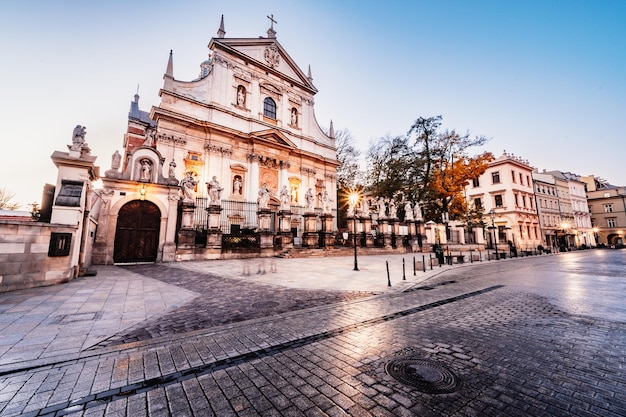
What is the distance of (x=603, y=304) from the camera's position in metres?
6.03

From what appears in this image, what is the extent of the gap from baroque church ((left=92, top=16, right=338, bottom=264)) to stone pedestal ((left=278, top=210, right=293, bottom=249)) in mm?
77

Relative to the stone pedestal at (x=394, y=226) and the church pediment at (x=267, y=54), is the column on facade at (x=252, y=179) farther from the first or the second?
the stone pedestal at (x=394, y=226)

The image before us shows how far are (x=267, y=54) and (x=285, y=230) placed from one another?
2417 centimetres

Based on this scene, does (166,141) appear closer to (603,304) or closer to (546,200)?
(603,304)

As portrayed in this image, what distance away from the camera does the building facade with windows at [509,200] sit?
38.5 meters

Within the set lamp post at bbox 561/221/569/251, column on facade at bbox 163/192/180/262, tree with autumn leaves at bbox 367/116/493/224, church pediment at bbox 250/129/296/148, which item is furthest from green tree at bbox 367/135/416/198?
lamp post at bbox 561/221/569/251

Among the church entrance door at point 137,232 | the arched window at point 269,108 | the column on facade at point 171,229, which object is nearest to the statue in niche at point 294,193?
the arched window at point 269,108

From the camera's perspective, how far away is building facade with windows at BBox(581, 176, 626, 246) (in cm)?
5238

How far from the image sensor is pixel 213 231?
15.8 metres

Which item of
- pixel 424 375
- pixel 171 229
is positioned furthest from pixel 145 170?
pixel 424 375

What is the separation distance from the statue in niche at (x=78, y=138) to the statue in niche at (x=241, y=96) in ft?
70.7

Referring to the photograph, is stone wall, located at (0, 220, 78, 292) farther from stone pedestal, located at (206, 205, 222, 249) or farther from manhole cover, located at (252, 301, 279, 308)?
stone pedestal, located at (206, 205, 222, 249)

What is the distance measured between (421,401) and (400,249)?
23669mm

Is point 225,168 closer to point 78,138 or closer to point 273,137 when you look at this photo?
point 273,137
